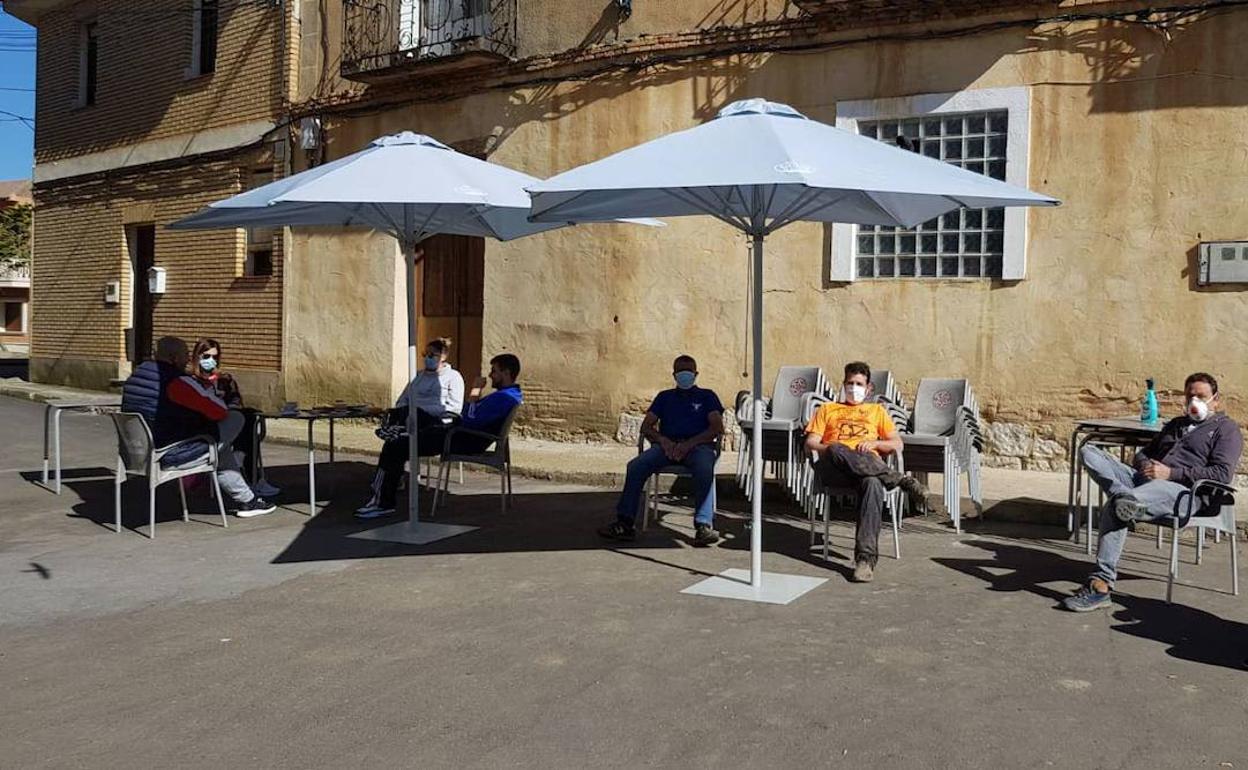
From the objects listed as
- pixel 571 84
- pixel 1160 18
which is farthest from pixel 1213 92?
pixel 571 84

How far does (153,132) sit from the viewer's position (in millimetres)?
17422

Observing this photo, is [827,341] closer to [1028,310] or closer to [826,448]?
Result: [1028,310]

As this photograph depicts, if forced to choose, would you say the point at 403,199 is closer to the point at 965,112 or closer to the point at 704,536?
the point at 704,536

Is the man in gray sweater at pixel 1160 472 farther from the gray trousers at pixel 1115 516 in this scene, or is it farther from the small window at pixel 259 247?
the small window at pixel 259 247

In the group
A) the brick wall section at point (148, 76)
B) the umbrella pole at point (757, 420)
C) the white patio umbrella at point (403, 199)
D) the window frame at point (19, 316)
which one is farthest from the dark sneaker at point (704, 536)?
the window frame at point (19, 316)

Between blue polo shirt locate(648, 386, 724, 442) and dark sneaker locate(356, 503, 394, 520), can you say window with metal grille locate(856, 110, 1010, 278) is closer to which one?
blue polo shirt locate(648, 386, 724, 442)

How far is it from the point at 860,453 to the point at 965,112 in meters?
5.13

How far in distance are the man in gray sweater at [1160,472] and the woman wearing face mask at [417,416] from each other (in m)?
4.40

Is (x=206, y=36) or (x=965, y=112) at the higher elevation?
(x=206, y=36)

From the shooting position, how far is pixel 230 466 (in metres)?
8.44

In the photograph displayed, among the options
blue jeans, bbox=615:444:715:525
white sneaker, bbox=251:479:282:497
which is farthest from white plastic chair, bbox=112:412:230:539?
blue jeans, bbox=615:444:715:525

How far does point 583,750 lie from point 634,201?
3.84m

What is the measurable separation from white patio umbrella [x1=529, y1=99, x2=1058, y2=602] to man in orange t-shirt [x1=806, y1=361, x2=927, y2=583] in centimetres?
52

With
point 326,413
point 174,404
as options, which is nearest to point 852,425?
point 326,413
